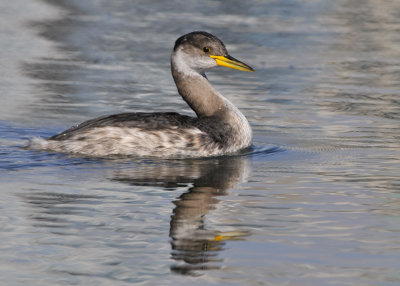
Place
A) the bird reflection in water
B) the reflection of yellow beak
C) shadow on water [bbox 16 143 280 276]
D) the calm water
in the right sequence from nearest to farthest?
the calm water → the bird reflection in water → shadow on water [bbox 16 143 280 276] → the reflection of yellow beak

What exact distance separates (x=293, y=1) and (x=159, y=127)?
12165mm

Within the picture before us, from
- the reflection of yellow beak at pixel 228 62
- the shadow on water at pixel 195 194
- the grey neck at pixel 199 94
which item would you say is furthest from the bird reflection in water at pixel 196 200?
the reflection of yellow beak at pixel 228 62

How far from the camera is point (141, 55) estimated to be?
1795 centimetres

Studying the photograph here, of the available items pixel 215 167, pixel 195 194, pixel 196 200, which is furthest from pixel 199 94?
pixel 196 200

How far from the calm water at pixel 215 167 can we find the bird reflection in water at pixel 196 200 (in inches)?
0.8

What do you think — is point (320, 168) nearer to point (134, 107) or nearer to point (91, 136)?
point (91, 136)

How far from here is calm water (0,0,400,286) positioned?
24.4ft

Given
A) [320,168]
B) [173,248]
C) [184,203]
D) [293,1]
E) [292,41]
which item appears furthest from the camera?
[293,1]

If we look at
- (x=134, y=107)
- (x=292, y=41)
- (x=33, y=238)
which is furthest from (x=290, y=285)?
(x=292, y=41)

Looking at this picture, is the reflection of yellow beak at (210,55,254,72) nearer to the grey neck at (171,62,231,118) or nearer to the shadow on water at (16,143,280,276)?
the grey neck at (171,62,231,118)

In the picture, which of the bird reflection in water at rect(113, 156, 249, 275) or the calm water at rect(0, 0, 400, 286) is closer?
the calm water at rect(0, 0, 400, 286)

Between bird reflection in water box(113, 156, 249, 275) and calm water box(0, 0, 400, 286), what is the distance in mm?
22

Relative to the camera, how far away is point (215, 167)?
11.1 metres

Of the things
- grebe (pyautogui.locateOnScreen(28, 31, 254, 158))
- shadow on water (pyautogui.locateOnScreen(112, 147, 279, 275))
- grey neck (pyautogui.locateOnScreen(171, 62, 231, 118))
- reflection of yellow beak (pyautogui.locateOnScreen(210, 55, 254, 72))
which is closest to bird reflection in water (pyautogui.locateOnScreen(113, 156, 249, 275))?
shadow on water (pyautogui.locateOnScreen(112, 147, 279, 275))
